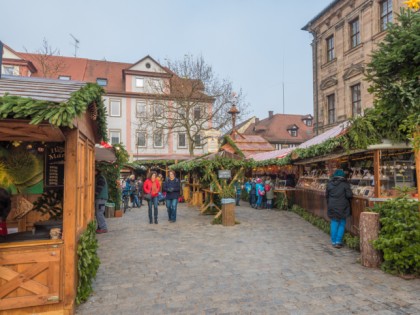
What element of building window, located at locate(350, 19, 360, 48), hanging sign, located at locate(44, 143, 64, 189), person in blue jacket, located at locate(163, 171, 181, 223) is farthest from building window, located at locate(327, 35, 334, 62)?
hanging sign, located at locate(44, 143, 64, 189)

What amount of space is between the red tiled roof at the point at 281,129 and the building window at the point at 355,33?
75.2ft

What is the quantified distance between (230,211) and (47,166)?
20.5 ft

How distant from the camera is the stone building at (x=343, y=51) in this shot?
17297mm

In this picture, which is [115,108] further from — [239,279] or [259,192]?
[239,279]

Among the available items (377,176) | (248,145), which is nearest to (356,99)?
(248,145)

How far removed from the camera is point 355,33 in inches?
749

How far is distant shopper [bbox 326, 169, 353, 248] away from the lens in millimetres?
7391

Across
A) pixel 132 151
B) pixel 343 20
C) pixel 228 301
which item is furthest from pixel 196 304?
pixel 132 151

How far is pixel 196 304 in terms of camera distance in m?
4.34

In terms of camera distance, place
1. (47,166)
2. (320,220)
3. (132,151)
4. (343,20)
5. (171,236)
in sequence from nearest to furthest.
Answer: (47,166), (171,236), (320,220), (343,20), (132,151)

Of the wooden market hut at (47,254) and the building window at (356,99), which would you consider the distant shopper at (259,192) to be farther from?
the wooden market hut at (47,254)

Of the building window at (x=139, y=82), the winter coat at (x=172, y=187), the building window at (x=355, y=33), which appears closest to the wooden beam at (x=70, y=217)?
the winter coat at (x=172, y=187)

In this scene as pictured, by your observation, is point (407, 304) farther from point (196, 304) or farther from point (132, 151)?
point (132, 151)

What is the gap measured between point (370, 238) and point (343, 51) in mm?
16869
